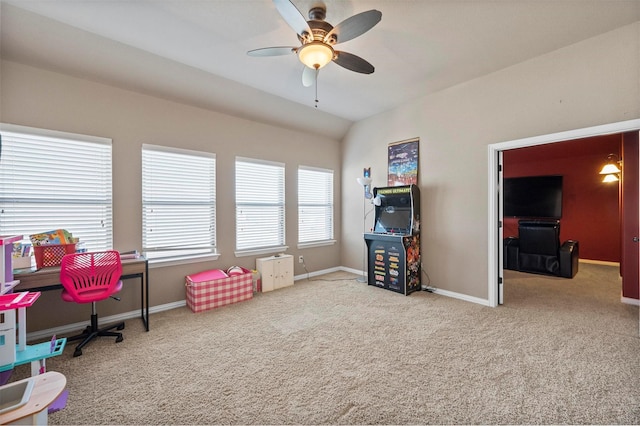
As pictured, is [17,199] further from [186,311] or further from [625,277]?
[625,277]

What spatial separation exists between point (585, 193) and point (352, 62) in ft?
22.7

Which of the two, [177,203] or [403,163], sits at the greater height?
[403,163]

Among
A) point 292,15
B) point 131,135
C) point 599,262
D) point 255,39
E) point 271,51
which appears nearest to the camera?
point 292,15

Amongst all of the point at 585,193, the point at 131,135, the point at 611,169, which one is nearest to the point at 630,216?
the point at 611,169

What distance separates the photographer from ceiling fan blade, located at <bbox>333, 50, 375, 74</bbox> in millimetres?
2377

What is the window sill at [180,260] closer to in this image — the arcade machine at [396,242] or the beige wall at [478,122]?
the arcade machine at [396,242]

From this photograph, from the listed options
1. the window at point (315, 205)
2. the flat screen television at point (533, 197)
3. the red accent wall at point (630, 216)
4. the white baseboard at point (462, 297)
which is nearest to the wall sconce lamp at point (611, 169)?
the flat screen television at point (533, 197)

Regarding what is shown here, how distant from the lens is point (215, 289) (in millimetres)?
3492

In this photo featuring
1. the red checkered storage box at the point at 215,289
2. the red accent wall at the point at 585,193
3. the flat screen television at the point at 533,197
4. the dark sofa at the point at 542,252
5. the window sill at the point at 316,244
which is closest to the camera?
the red checkered storage box at the point at 215,289

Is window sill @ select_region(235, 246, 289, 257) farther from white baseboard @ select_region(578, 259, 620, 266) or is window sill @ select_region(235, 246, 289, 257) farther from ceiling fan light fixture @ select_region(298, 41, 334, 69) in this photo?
white baseboard @ select_region(578, 259, 620, 266)

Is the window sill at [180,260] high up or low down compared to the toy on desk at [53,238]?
down

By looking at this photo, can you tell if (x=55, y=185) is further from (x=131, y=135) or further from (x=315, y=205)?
(x=315, y=205)

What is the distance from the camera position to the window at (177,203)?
11.1 ft

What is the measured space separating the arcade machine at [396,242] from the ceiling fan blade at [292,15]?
2.73 metres
